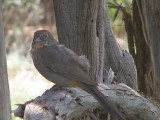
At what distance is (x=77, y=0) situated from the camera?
4.57 metres

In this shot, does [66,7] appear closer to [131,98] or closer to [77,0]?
[77,0]

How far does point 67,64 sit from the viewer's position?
4387mm

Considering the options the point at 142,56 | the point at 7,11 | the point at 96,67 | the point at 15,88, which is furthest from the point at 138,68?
the point at 7,11

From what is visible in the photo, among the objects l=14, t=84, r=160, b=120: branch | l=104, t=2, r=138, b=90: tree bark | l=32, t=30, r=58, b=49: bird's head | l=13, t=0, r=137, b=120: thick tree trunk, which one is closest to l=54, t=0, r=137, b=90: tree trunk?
l=13, t=0, r=137, b=120: thick tree trunk

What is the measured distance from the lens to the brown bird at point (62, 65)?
4285mm

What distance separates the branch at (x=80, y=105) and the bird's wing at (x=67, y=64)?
0.13 metres

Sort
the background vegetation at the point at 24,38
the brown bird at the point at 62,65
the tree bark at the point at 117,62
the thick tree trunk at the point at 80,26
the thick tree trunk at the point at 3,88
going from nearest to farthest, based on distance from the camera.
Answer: the thick tree trunk at the point at 3,88 < the brown bird at the point at 62,65 < the thick tree trunk at the point at 80,26 < the tree bark at the point at 117,62 < the background vegetation at the point at 24,38

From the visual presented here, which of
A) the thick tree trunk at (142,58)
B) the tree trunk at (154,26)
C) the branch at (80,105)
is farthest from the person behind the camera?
the thick tree trunk at (142,58)

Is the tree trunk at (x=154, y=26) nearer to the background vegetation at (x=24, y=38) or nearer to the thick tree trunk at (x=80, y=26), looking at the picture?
the thick tree trunk at (x=80, y=26)

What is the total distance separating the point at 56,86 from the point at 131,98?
0.66 metres

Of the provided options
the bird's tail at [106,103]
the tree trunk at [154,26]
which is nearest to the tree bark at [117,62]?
the tree trunk at [154,26]

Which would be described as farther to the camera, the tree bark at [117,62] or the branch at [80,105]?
the tree bark at [117,62]

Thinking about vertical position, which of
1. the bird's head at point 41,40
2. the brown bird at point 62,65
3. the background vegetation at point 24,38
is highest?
the bird's head at point 41,40

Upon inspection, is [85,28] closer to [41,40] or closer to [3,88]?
[41,40]
